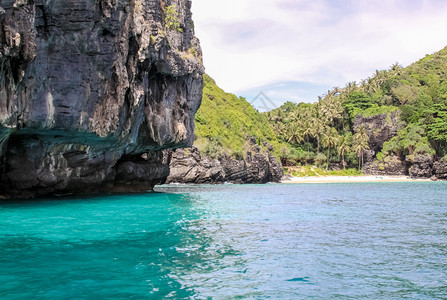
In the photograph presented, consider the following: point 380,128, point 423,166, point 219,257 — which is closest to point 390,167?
point 423,166

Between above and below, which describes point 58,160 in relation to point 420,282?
above

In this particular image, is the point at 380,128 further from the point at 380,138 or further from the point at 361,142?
the point at 361,142

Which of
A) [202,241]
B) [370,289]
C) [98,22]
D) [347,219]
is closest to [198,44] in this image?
[98,22]

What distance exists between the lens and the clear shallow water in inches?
302

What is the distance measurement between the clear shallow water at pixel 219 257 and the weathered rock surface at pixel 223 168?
3660cm

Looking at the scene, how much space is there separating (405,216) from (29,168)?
20.0 metres

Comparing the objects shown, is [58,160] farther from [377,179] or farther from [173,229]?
[377,179]

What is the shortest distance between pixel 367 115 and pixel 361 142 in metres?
8.88

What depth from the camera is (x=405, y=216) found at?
758 inches

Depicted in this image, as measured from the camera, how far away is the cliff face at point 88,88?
18531 mm

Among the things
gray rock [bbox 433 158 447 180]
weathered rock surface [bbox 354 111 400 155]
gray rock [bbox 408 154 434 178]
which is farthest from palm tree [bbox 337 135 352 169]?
gray rock [bbox 433 158 447 180]

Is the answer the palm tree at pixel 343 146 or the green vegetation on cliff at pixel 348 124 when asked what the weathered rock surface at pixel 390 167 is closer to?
the green vegetation on cliff at pixel 348 124

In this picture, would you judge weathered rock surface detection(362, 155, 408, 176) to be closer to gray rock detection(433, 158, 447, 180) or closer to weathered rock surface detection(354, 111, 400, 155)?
weathered rock surface detection(354, 111, 400, 155)

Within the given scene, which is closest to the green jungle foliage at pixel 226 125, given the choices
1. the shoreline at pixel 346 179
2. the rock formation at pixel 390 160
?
the shoreline at pixel 346 179
